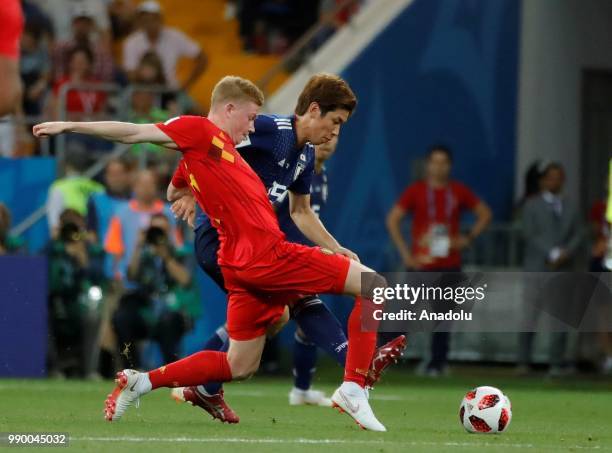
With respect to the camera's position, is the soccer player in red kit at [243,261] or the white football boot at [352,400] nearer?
the soccer player in red kit at [243,261]

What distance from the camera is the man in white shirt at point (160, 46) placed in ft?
60.4

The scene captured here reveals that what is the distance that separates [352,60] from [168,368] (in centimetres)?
914

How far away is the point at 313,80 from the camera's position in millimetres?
9664

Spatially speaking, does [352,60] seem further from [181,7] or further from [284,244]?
[284,244]

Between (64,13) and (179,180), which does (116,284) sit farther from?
(179,180)

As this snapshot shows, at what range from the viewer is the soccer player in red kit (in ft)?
29.4

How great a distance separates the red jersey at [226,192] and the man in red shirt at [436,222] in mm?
7299

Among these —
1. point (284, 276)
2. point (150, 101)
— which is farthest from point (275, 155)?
point (150, 101)

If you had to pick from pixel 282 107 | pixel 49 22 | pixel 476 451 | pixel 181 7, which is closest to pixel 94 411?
pixel 476 451

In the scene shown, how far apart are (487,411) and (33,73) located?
32.0ft

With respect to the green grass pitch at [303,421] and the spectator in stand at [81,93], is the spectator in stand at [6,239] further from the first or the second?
the spectator in stand at [81,93]

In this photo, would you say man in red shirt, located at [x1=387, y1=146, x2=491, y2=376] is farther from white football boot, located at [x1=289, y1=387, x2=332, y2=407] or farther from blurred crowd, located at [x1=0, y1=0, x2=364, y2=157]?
white football boot, located at [x1=289, y1=387, x2=332, y2=407]

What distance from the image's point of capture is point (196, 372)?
364 inches

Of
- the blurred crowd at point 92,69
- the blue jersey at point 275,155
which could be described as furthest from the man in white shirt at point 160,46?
the blue jersey at point 275,155
